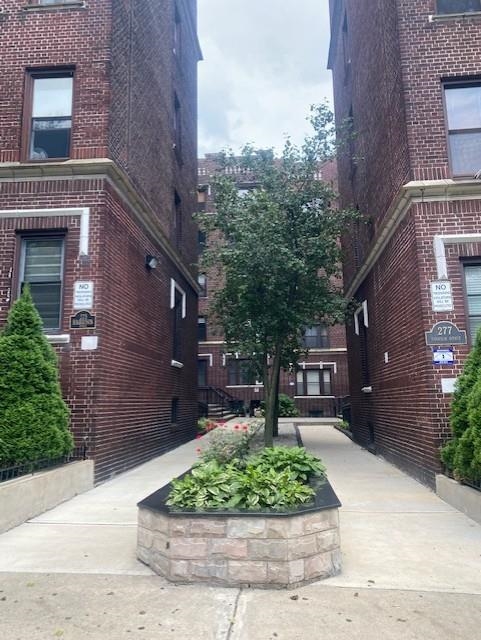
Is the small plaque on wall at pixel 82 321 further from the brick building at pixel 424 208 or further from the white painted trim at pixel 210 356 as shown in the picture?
the white painted trim at pixel 210 356

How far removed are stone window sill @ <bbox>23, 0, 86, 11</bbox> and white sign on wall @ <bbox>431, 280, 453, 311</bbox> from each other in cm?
838

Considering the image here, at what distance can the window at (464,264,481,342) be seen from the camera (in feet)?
25.9

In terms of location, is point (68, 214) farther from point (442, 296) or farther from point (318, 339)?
point (318, 339)

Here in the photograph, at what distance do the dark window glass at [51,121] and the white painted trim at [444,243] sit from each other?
22.2ft

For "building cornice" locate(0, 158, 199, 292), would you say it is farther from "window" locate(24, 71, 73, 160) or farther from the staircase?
the staircase

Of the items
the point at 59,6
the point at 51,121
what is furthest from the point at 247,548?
the point at 59,6

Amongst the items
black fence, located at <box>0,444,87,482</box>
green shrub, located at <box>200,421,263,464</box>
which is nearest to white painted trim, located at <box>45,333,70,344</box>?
black fence, located at <box>0,444,87,482</box>

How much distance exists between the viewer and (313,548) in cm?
410

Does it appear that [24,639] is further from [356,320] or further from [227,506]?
[356,320]

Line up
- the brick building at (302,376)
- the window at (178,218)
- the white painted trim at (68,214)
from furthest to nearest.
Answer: the brick building at (302,376) < the window at (178,218) < the white painted trim at (68,214)

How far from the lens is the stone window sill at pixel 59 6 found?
376 inches

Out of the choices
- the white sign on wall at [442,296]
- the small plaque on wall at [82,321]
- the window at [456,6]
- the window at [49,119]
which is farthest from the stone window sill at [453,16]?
the small plaque on wall at [82,321]

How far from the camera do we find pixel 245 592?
3.88 metres

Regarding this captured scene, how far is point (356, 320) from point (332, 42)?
398 inches
